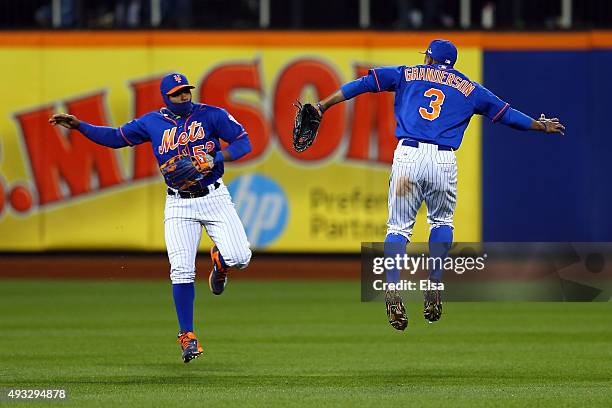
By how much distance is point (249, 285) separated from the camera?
20.5m

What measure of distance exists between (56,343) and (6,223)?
7619 mm

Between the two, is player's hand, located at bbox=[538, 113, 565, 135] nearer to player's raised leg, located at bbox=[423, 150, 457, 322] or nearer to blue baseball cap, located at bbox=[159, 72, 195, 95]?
player's raised leg, located at bbox=[423, 150, 457, 322]

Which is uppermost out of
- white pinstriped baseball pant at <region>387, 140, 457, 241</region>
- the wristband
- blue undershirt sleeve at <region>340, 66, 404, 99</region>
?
blue undershirt sleeve at <region>340, 66, 404, 99</region>

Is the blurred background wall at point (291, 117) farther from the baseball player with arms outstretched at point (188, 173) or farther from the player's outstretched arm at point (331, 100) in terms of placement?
the player's outstretched arm at point (331, 100)

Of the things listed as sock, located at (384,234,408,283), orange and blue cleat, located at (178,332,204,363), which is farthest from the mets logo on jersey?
sock, located at (384,234,408,283)

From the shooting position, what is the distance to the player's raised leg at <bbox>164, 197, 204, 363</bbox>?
38.4 ft

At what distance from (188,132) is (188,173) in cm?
39

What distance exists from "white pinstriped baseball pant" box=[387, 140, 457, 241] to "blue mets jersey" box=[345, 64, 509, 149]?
0.12 meters

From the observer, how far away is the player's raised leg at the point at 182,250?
1170 centimetres

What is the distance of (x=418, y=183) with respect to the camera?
436 inches

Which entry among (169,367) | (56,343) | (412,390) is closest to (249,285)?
(56,343)

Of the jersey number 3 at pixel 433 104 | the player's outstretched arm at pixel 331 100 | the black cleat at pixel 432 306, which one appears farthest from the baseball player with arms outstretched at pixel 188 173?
the black cleat at pixel 432 306

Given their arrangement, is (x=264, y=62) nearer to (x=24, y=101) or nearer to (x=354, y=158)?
(x=354, y=158)

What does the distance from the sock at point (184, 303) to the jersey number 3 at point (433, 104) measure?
92.2 inches
